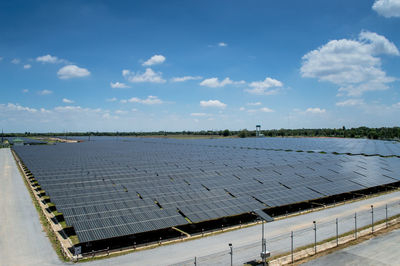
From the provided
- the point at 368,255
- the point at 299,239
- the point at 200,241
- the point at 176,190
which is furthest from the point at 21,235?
the point at 368,255

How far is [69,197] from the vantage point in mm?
32781

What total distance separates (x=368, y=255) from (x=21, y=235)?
108ft

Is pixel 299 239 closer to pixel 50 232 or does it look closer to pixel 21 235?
pixel 50 232

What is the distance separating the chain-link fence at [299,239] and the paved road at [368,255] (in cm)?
139

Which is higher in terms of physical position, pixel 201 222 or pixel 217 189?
pixel 217 189

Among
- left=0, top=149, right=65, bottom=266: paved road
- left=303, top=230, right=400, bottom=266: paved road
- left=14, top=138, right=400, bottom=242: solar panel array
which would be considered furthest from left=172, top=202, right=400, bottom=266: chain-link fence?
left=0, top=149, right=65, bottom=266: paved road

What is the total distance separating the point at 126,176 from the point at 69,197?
42.9 ft

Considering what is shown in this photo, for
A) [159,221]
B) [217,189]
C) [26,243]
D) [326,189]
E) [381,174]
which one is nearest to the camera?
[26,243]

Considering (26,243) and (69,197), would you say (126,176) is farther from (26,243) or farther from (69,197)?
(26,243)

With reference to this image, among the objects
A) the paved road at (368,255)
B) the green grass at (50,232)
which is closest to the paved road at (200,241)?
the green grass at (50,232)

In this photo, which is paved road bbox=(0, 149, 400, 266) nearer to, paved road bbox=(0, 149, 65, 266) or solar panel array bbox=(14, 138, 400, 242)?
paved road bbox=(0, 149, 65, 266)

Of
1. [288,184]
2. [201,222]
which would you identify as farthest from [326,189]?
[201,222]

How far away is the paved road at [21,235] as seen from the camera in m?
21.2

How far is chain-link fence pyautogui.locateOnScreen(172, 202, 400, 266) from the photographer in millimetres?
21078
